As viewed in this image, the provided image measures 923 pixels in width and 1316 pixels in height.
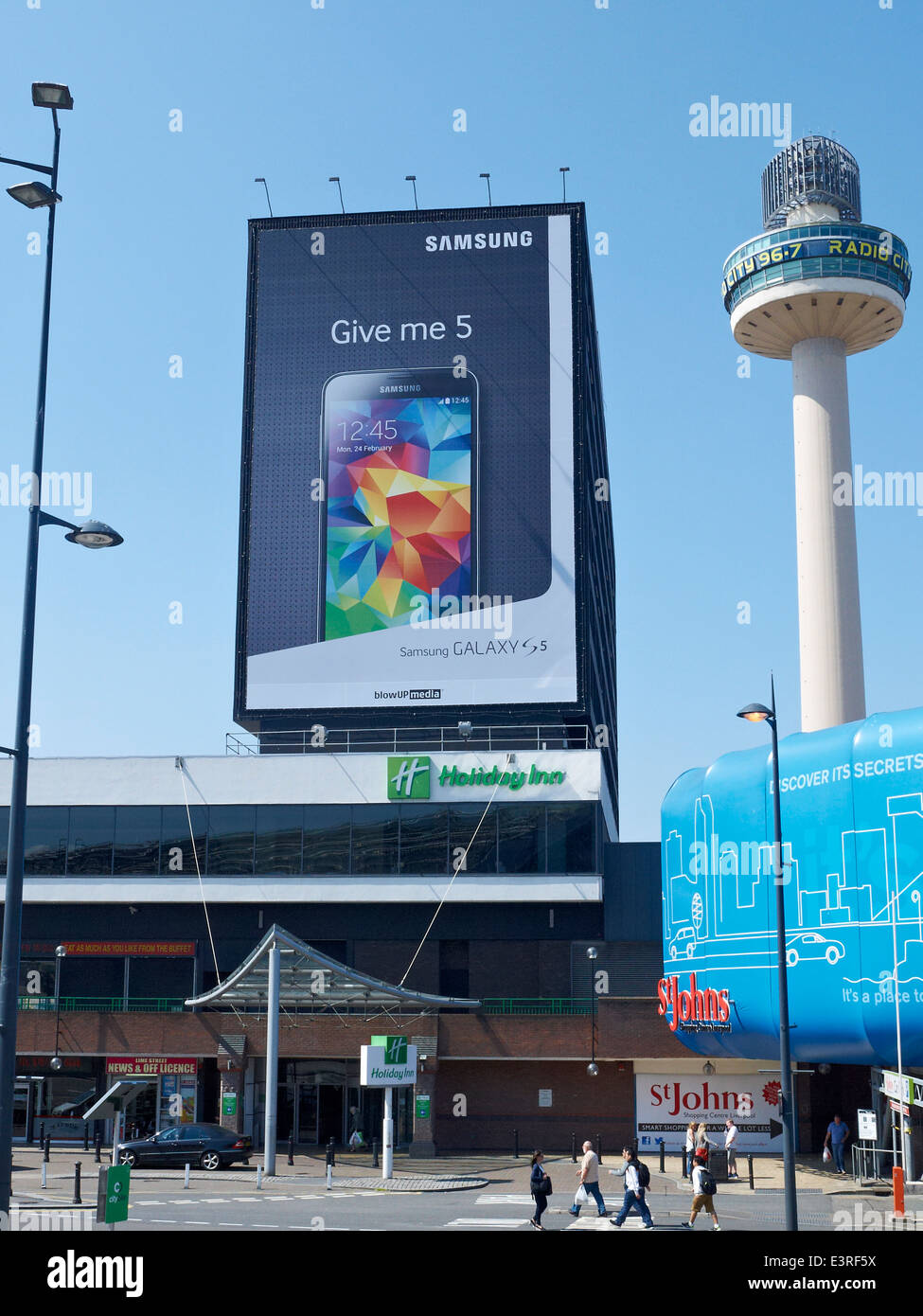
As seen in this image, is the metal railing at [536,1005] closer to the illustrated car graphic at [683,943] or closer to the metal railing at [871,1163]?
the illustrated car graphic at [683,943]

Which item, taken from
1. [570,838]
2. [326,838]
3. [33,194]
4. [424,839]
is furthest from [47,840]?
[33,194]

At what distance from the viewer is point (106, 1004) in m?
56.2

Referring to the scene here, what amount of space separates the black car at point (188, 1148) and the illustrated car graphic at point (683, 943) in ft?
55.1

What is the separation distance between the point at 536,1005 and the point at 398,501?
82.2ft

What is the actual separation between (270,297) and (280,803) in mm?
29087

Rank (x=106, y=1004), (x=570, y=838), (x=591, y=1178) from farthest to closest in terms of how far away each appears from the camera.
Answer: (x=106, y=1004)
(x=570, y=838)
(x=591, y=1178)

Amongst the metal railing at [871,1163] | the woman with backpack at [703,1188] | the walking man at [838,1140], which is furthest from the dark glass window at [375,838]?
the woman with backpack at [703,1188]

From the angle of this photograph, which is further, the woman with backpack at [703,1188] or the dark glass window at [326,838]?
the dark glass window at [326,838]

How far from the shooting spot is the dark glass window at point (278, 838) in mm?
55344

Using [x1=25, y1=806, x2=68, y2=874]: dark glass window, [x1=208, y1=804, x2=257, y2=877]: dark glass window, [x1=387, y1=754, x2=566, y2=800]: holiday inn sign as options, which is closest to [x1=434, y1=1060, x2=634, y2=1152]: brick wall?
[x1=387, y1=754, x2=566, y2=800]: holiday inn sign

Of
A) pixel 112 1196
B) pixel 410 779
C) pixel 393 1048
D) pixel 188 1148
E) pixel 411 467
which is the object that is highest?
pixel 411 467

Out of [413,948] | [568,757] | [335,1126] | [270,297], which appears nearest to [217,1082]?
[335,1126]

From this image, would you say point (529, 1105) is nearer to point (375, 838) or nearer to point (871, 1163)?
point (375, 838)

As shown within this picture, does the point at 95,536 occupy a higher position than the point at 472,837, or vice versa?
the point at 95,536
